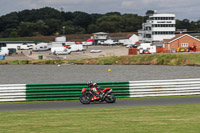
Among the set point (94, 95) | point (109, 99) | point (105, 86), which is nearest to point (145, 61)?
point (105, 86)

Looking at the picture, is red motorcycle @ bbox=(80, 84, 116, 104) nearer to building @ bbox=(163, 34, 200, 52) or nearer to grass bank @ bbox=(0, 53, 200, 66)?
grass bank @ bbox=(0, 53, 200, 66)

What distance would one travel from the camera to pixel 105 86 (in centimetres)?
2262

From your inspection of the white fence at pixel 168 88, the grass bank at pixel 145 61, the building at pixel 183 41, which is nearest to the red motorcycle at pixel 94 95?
the white fence at pixel 168 88

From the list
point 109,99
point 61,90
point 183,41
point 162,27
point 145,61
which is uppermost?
point 162,27

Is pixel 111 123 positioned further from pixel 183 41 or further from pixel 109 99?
pixel 183 41

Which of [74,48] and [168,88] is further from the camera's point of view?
[74,48]

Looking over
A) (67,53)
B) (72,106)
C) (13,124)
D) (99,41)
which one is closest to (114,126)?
(13,124)

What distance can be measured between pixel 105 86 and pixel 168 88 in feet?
13.6

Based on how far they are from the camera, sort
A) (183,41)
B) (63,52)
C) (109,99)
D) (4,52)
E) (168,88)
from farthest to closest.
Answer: (4,52)
(63,52)
(183,41)
(168,88)
(109,99)

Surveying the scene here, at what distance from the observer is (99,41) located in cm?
15662

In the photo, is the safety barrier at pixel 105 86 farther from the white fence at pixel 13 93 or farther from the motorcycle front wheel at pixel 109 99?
the motorcycle front wheel at pixel 109 99

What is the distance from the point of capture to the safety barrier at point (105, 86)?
2181 cm

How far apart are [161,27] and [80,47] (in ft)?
134

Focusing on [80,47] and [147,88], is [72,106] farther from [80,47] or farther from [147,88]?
[80,47]
